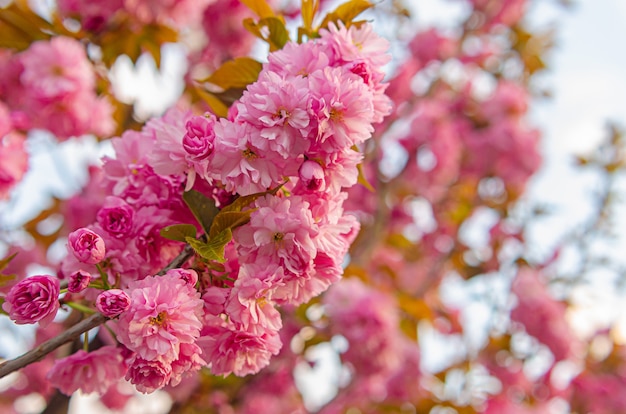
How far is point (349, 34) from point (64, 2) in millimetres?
1396

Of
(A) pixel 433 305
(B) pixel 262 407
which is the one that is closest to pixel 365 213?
(A) pixel 433 305

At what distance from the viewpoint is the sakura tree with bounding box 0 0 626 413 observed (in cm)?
79

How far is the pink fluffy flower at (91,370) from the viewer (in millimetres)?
905

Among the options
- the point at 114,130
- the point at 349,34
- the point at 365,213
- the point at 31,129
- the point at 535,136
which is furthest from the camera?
the point at 535,136

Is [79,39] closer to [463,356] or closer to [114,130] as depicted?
[114,130]

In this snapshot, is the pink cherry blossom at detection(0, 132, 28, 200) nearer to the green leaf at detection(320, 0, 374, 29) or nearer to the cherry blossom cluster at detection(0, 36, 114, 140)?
the cherry blossom cluster at detection(0, 36, 114, 140)

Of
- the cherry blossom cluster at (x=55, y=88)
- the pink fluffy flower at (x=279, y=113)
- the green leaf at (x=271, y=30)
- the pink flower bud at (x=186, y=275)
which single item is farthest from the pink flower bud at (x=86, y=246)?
the cherry blossom cluster at (x=55, y=88)

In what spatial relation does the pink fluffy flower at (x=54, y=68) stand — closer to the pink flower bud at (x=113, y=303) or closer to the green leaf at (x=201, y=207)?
the green leaf at (x=201, y=207)

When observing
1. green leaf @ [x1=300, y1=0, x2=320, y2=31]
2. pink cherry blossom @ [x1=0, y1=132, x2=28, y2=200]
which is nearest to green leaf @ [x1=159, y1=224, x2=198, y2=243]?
green leaf @ [x1=300, y1=0, x2=320, y2=31]

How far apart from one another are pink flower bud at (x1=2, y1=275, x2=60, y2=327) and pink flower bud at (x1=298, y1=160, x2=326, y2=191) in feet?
1.22

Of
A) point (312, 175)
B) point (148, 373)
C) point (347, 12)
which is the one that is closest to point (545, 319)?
point (347, 12)

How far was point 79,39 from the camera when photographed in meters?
1.90

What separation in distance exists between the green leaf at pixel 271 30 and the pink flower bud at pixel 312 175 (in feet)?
1.11

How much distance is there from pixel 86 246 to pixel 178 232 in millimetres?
128
